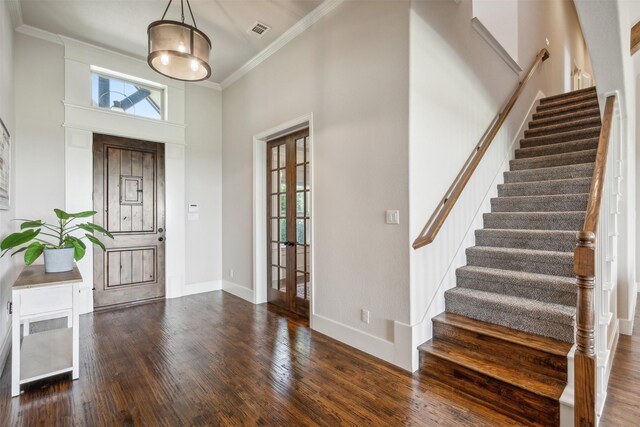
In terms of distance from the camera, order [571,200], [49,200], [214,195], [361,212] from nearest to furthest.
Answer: [361,212] < [571,200] < [49,200] < [214,195]

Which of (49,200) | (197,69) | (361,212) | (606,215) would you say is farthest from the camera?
(49,200)

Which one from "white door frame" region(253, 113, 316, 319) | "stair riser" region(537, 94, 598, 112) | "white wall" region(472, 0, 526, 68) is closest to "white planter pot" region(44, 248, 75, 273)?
"white door frame" region(253, 113, 316, 319)

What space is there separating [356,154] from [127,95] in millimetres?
3582

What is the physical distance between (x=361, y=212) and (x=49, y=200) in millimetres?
3712

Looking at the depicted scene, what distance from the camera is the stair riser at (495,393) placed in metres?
1.84

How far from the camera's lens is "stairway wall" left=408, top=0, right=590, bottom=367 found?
2.55 meters

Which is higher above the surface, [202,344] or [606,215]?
[606,215]

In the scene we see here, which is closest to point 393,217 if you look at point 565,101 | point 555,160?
point 555,160

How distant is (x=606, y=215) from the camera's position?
211 cm

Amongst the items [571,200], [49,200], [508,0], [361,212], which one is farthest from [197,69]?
[508,0]

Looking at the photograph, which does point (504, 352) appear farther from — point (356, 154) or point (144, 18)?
point (144, 18)

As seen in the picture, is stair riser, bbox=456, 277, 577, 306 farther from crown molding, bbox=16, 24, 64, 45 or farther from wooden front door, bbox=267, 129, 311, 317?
crown molding, bbox=16, 24, 64, 45

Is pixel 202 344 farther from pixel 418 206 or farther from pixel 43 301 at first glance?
pixel 418 206

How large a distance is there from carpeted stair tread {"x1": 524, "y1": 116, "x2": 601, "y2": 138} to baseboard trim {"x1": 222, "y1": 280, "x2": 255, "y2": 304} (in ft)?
15.3
